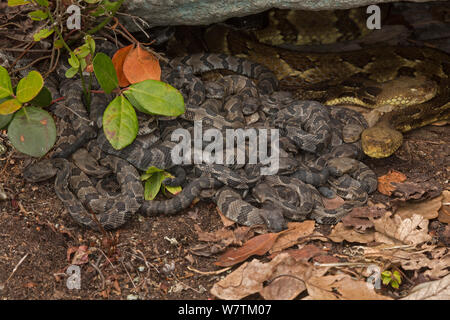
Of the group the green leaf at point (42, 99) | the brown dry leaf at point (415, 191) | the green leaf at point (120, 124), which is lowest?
the brown dry leaf at point (415, 191)

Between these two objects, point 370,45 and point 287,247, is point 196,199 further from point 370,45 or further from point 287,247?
point 370,45

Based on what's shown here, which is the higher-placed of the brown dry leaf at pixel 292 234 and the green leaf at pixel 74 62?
the green leaf at pixel 74 62

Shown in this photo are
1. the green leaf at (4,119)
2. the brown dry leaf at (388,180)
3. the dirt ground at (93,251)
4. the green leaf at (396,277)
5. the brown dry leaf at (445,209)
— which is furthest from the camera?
the brown dry leaf at (388,180)

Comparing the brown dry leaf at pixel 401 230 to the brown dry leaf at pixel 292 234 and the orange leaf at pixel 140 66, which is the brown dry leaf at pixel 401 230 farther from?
the orange leaf at pixel 140 66

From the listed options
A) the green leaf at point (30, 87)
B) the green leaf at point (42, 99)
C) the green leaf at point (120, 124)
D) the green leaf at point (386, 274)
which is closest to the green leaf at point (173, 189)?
the green leaf at point (120, 124)

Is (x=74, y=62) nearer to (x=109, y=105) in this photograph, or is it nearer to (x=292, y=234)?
(x=109, y=105)

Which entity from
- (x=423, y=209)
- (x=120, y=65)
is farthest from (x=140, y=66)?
(x=423, y=209)
